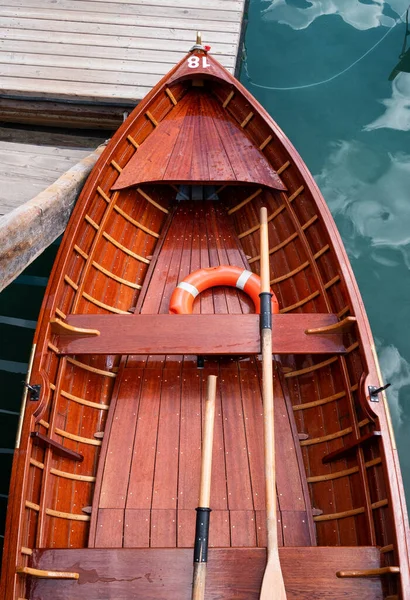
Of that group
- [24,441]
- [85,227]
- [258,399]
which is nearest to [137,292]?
[85,227]

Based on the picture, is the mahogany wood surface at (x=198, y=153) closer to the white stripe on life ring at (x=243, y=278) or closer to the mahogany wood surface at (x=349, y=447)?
the white stripe on life ring at (x=243, y=278)

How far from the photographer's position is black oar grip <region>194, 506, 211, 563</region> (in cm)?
248

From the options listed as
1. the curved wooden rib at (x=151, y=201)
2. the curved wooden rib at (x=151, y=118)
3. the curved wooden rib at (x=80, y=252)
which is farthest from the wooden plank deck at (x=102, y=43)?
the curved wooden rib at (x=80, y=252)

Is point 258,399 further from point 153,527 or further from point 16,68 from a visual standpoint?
point 16,68

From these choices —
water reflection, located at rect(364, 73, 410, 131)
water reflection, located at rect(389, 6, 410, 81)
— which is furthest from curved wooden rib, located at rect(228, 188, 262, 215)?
water reflection, located at rect(389, 6, 410, 81)

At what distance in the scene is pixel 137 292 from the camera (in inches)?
172

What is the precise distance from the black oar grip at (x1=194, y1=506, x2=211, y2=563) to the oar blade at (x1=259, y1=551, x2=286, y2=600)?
327mm

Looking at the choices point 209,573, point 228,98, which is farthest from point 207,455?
point 228,98

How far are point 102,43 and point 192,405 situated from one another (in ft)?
15.2

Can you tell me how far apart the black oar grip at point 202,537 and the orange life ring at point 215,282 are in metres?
1.79

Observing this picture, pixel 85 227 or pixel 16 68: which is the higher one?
pixel 16 68

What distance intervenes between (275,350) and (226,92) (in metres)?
2.79

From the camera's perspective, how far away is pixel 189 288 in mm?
4074

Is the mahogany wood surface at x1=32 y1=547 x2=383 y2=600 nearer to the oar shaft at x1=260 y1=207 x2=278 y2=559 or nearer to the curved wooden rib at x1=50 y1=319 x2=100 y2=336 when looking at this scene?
the oar shaft at x1=260 y1=207 x2=278 y2=559
